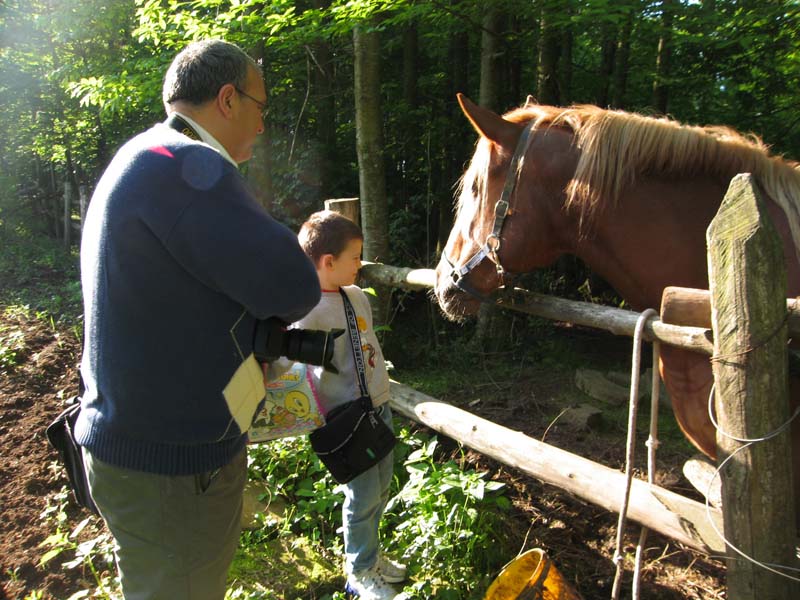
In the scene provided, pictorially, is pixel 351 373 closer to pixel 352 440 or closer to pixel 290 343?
pixel 352 440

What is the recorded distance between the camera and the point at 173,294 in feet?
4.86

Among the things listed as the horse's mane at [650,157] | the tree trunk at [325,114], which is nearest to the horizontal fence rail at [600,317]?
the horse's mane at [650,157]

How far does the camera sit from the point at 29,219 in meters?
15.7

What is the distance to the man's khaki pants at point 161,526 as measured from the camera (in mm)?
1580

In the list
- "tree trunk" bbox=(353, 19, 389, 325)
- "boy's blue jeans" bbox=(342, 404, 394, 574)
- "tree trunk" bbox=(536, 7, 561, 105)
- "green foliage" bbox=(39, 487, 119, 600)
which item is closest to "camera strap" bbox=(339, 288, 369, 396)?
"boy's blue jeans" bbox=(342, 404, 394, 574)

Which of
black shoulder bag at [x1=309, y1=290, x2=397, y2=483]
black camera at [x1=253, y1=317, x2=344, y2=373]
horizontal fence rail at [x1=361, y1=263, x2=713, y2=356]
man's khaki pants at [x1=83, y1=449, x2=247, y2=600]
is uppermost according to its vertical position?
black camera at [x1=253, y1=317, x2=344, y2=373]

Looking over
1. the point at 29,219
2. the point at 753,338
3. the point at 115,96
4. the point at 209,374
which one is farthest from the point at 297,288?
the point at 29,219

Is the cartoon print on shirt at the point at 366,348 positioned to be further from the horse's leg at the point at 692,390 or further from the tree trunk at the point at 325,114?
the tree trunk at the point at 325,114

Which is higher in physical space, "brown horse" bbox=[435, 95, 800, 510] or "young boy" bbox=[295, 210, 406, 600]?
"brown horse" bbox=[435, 95, 800, 510]

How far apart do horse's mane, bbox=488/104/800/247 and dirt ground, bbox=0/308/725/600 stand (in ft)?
4.87

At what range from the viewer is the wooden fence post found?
157cm

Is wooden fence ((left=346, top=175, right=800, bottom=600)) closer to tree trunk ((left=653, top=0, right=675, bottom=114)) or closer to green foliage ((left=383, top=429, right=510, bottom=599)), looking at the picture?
green foliage ((left=383, top=429, right=510, bottom=599))

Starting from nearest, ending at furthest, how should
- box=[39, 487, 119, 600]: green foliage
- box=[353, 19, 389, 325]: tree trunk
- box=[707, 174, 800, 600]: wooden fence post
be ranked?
1. box=[707, 174, 800, 600]: wooden fence post
2. box=[39, 487, 119, 600]: green foliage
3. box=[353, 19, 389, 325]: tree trunk

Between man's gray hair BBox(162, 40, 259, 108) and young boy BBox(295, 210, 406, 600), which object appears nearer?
man's gray hair BBox(162, 40, 259, 108)
